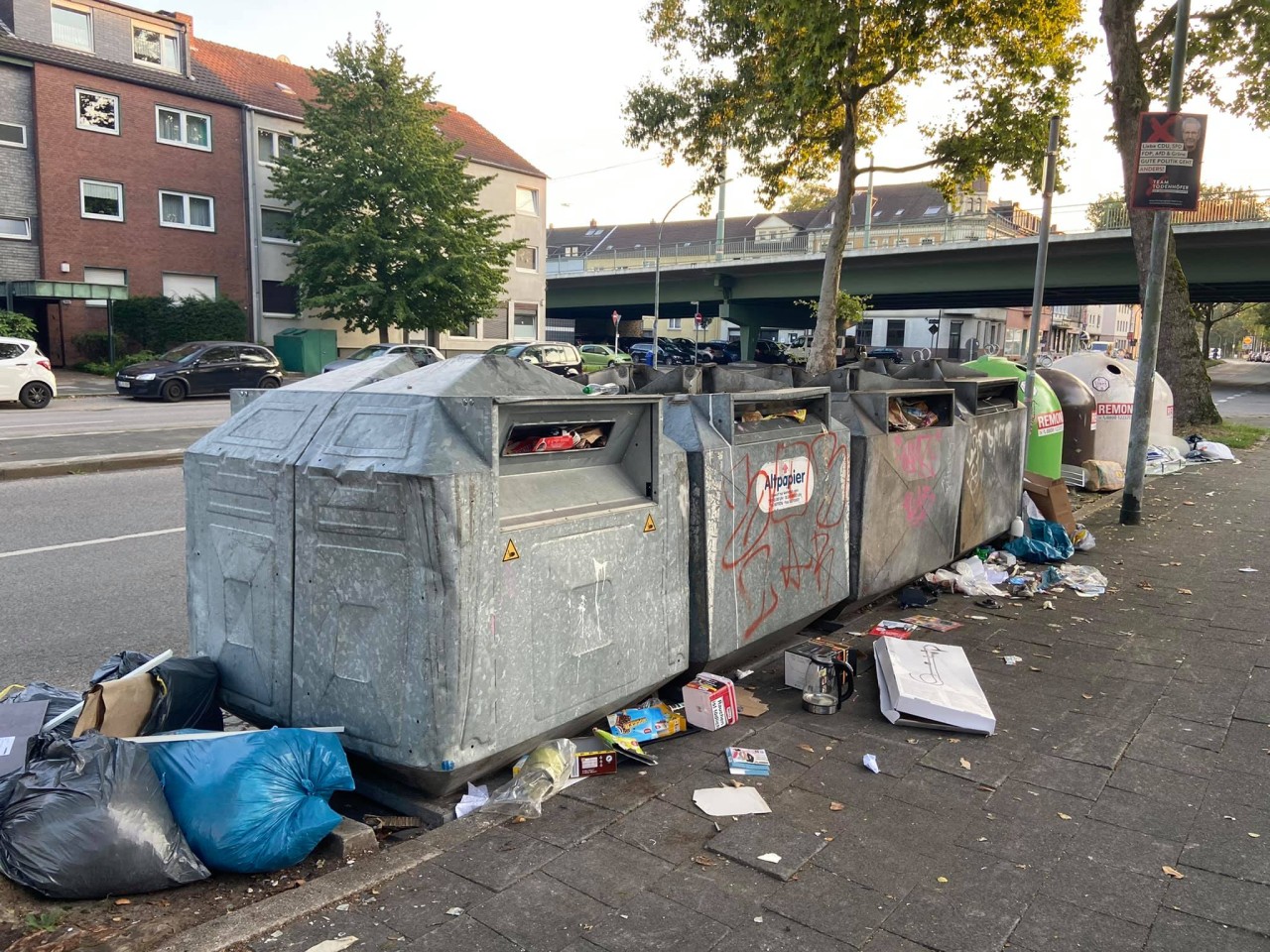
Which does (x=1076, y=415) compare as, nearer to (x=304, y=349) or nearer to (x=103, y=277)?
(x=304, y=349)

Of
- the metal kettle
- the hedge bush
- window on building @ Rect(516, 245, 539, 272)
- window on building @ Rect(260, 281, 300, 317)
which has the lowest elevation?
the metal kettle

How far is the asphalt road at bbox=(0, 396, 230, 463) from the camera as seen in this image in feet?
37.9

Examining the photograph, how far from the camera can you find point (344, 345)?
110ft

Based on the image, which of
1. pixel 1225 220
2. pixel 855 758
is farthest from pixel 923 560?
pixel 1225 220

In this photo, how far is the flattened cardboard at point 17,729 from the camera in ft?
9.01

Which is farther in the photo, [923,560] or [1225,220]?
[1225,220]

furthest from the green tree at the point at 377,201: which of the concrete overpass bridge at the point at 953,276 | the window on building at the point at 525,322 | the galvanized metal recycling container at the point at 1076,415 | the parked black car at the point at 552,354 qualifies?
the galvanized metal recycling container at the point at 1076,415

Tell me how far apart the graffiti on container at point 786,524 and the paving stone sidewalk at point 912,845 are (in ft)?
1.60

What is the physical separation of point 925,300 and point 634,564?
150 ft

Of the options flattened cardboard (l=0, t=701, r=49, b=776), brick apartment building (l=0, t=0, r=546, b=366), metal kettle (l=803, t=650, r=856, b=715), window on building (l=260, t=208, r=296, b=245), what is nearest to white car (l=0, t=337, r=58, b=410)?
brick apartment building (l=0, t=0, r=546, b=366)

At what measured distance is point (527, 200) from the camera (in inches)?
1609

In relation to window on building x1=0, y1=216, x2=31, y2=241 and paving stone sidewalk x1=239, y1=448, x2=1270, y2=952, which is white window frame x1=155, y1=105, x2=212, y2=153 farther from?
paving stone sidewalk x1=239, y1=448, x2=1270, y2=952

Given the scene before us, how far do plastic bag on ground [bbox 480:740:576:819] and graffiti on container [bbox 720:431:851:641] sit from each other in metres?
1.14

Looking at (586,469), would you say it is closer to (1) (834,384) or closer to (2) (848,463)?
(2) (848,463)
